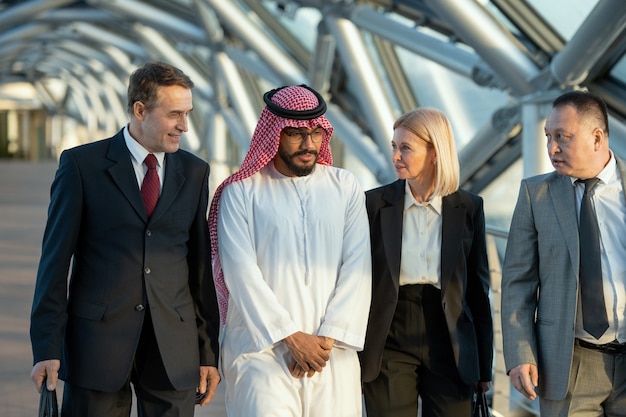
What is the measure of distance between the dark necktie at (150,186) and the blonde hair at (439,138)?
0.94 meters

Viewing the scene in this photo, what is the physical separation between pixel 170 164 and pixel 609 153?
1547 mm

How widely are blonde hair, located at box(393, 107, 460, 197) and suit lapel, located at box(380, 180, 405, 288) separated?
0.51ft

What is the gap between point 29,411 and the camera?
17.9ft

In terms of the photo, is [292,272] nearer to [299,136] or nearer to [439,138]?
[299,136]

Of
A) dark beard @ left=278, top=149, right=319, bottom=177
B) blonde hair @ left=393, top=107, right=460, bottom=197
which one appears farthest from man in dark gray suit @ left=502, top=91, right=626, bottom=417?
dark beard @ left=278, top=149, right=319, bottom=177

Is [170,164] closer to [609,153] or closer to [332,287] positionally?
[332,287]

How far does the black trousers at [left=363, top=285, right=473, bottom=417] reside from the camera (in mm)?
3414

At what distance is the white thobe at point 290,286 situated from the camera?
315cm

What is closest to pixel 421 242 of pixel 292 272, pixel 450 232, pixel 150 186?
pixel 450 232

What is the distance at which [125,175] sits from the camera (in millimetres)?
3135

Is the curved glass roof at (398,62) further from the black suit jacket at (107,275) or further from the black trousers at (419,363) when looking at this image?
the black suit jacket at (107,275)

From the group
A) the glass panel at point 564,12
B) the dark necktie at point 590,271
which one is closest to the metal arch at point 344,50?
the glass panel at point 564,12

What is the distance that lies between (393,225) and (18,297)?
6386 millimetres

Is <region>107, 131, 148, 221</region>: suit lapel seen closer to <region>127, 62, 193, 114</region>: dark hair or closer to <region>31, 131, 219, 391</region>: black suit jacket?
<region>31, 131, 219, 391</region>: black suit jacket
